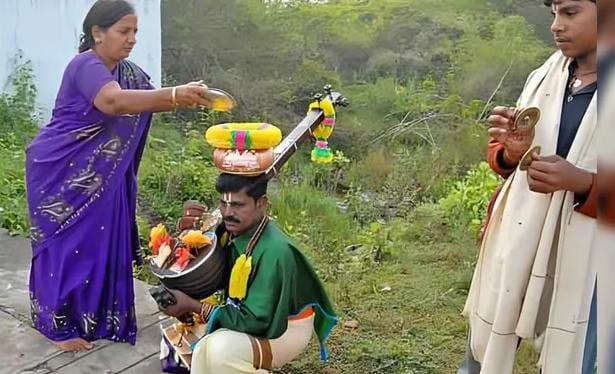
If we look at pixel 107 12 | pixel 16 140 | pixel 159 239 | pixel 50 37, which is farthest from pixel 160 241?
pixel 50 37

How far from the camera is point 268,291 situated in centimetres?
251

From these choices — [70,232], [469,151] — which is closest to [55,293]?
[70,232]

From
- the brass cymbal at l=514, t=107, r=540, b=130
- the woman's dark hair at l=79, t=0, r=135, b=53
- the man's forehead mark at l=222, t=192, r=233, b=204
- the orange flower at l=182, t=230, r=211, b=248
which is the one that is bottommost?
the orange flower at l=182, t=230, r=211, b=248

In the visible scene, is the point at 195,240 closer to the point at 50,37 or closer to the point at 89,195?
the point at 89,195

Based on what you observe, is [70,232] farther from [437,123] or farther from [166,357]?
[437,123]

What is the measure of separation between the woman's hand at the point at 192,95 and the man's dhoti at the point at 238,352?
0.89 meters

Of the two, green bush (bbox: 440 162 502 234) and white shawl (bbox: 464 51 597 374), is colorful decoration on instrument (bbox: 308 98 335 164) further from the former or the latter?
green bush (bbox: 440 162 502 234)

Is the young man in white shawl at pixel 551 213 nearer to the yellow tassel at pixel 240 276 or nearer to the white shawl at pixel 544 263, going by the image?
the white shawl at pixel 544 263

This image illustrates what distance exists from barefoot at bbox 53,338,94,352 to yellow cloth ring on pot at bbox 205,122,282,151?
1408mm

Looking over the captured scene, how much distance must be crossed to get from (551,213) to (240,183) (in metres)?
1.01

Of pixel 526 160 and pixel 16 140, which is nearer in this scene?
pixel 526 160

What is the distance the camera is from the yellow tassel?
8.33ft

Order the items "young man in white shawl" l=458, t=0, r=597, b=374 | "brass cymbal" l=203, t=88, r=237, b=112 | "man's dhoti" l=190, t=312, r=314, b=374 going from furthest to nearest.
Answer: "brass cymbal" l=203, t=88, r=237, b=112 < "man's dhoti" l=190, t=312, r=314, b=374 < "young man in white shawl" l=458, t=0, r=597, b=374

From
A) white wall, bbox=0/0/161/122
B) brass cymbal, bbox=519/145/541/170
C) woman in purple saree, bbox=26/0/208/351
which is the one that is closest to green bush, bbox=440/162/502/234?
woman in purple saree, bbox=26/0/208/351
